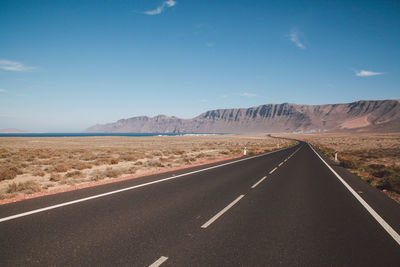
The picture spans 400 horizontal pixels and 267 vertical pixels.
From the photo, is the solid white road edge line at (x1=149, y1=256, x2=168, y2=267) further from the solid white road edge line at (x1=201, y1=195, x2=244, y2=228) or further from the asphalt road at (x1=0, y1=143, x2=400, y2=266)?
the solid white road edge line at (x1=201, y1=195, x2=244, y2=228)

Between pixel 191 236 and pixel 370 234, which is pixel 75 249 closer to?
pixel 191 236

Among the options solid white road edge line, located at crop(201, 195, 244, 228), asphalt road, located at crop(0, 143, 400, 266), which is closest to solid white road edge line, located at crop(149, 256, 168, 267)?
asphalt road, located at crop(0, 143, 400, 266)

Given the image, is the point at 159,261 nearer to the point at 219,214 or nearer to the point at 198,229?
the point at 198,229

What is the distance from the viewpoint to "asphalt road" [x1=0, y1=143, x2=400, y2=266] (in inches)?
140

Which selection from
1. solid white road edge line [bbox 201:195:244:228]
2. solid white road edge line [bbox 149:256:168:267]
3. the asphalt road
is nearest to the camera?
solid white road edge line [bbox 149:256:168:267]

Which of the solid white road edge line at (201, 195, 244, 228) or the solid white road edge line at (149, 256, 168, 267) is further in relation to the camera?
the solid white road edge line at (201, 195, 244, 228)

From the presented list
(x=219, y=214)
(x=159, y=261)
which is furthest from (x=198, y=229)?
(x=159, y=261)

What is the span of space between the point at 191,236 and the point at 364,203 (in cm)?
586

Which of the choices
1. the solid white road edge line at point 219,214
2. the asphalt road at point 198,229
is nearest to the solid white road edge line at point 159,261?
the asphalt road at point 198,229

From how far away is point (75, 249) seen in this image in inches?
147

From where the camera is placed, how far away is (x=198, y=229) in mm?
4656

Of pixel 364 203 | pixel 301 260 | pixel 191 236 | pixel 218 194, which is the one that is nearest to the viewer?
pixel 301 260

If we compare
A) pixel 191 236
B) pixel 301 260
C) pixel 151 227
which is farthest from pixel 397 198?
pixel 151 227

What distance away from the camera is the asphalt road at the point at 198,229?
356 cm
